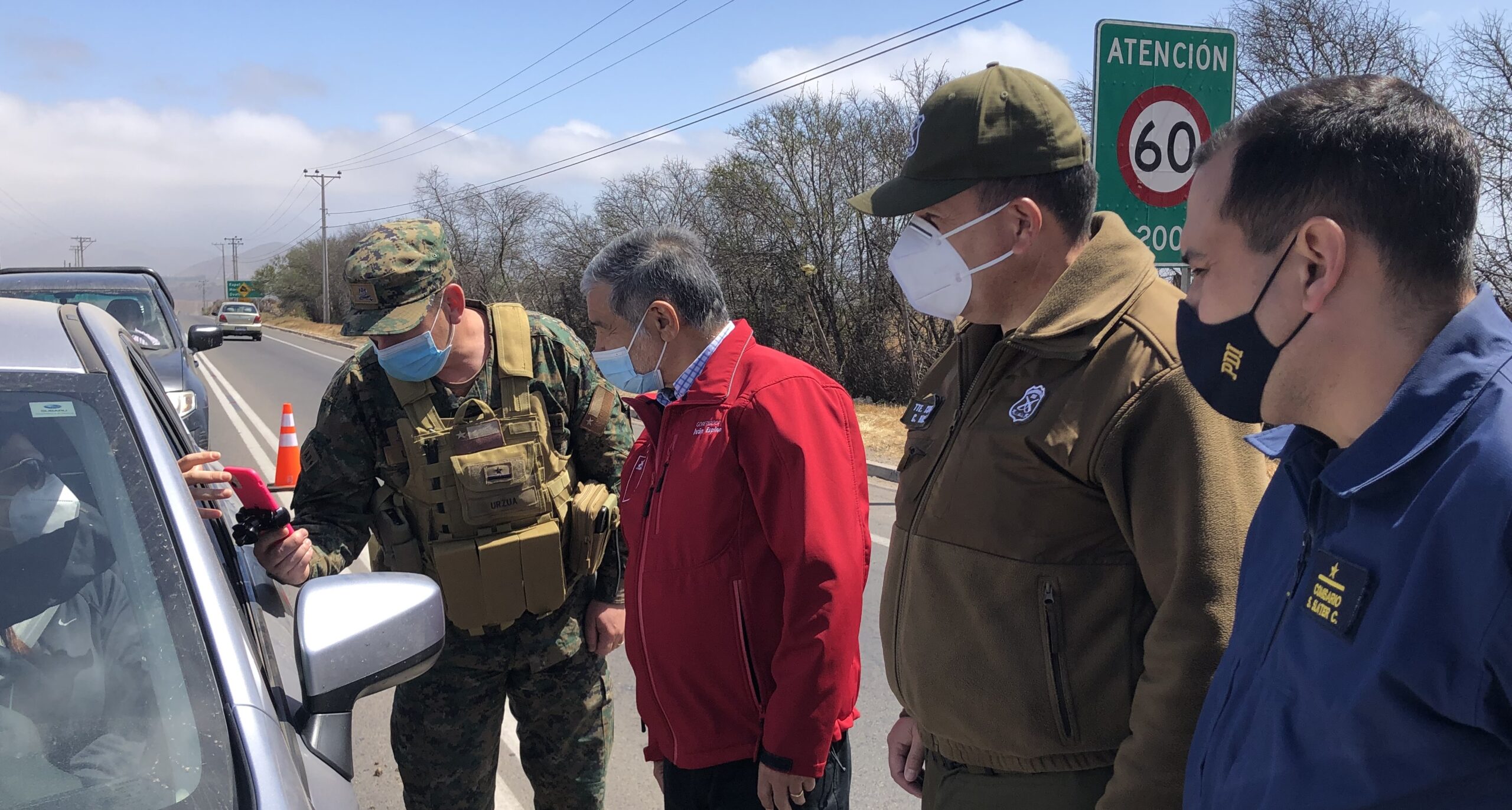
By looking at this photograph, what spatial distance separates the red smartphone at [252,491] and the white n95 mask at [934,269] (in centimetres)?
153

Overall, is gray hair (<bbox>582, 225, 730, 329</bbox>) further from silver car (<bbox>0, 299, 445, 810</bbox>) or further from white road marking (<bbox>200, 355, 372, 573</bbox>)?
white road marking (<bbox>200, 355, 372, 573</bbox>)

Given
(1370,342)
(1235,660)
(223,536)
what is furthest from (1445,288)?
(223,536)

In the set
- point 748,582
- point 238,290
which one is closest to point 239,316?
point 238,290

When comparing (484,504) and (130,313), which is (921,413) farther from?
(130,313)

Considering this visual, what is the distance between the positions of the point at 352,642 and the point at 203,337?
8855 mm

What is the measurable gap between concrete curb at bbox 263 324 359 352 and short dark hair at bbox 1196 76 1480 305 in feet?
89.3

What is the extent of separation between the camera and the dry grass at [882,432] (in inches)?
434

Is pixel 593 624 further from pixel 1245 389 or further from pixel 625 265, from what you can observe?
pixel 1245 389

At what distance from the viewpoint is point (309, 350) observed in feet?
106

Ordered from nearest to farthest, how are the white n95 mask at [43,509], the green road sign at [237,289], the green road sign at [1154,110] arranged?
the white n95 mask at [43,509] < the green road sign at [1154,110] < the green road sign at [237,289]

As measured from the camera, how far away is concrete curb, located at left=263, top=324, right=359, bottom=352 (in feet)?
112

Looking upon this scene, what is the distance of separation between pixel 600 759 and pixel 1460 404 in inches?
98.8

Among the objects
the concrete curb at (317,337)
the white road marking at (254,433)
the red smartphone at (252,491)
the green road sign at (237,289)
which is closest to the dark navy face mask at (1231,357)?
the red smartphone at (252,491)

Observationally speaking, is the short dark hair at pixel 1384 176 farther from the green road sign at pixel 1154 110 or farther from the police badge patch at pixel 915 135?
the green road sign at pixel 1154 110
